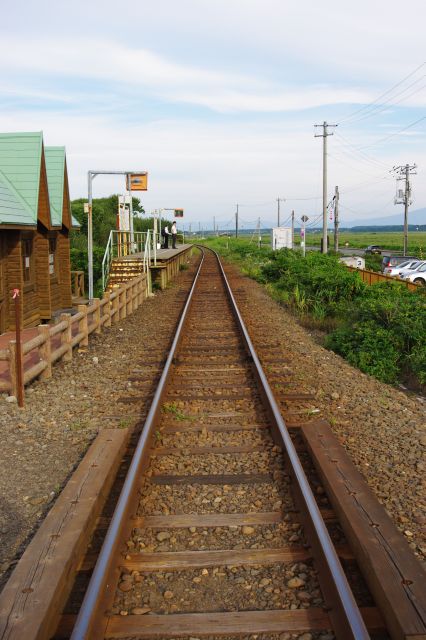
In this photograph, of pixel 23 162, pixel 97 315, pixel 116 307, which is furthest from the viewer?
pixel 23 162

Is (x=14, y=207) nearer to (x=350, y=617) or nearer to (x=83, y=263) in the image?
(x=350, y=617)

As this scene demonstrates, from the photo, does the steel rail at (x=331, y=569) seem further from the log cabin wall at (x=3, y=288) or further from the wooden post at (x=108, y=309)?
the log cabin wall at (x=3, y=288)

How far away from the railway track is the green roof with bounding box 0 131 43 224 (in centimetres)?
1131

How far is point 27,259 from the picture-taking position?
17047 mm

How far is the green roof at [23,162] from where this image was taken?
16969 mm

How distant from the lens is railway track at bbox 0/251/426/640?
3.60 m

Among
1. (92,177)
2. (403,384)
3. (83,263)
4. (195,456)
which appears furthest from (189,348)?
(83,263)

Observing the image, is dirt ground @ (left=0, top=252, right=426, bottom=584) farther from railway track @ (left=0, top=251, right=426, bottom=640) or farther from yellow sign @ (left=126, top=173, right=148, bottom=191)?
yellow sign @ (left=126, top=173, right=148, bottom=191)

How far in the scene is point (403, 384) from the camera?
37.0 ft

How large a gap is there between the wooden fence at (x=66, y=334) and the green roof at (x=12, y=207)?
2.51m

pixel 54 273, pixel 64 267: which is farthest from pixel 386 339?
pixel 64 267

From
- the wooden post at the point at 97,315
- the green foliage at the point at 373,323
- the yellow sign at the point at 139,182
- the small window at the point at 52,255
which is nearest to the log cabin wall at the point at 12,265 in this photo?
the wooden post at the point at 97,315

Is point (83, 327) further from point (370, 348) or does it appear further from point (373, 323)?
point (373, 323)

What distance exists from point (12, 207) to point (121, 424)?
9.46 meters
